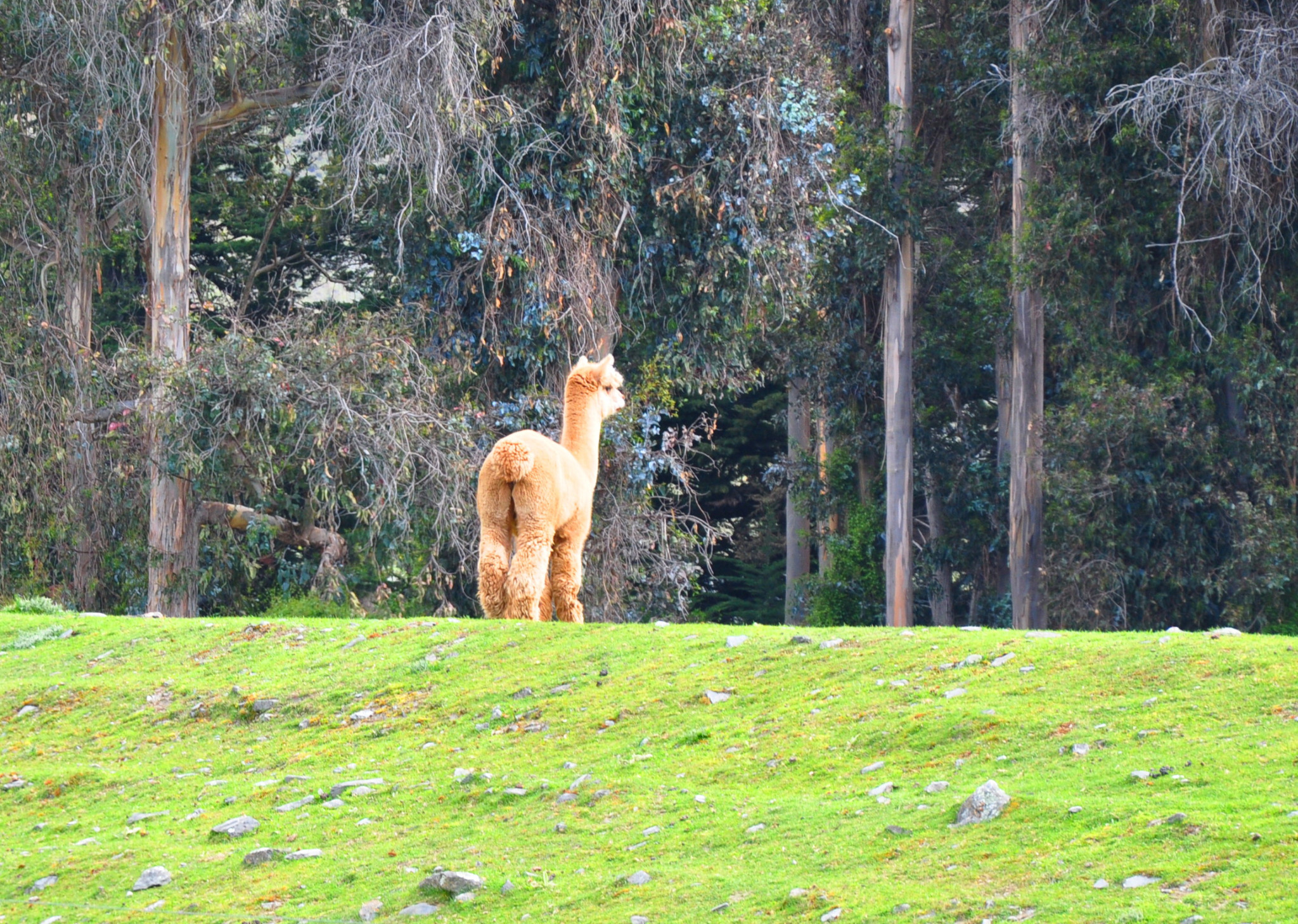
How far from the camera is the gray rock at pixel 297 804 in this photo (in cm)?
919

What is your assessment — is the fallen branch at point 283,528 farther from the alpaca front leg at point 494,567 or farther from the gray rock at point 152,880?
the gray rock at point 152,880

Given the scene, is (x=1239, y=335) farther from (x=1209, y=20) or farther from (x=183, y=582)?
(x=183, y=582)

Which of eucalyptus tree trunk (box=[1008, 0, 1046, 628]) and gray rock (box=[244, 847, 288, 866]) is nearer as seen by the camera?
gray rock (box=[244, 847, 288, 866])

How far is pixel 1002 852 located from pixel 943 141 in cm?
3020

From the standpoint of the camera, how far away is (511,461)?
42.0 feet

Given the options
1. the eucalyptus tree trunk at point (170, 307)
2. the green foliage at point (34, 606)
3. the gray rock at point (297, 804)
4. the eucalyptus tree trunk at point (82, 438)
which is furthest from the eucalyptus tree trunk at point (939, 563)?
the gray rock at point (297, 804)

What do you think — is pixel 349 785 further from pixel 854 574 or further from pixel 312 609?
pixel 854 574

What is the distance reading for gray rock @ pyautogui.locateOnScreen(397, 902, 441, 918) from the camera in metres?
7.38

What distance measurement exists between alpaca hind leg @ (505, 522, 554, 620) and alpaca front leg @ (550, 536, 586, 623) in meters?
0.37

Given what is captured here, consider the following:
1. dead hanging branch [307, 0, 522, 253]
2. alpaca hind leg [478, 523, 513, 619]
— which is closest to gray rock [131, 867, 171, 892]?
alpaca hind leg [478, 523, 513, 619]

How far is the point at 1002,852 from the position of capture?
7094 millimetres

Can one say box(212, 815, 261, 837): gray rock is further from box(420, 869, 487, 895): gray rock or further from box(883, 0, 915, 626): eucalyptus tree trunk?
box(883, 0, 915, 626): eucalyptus tree trunk

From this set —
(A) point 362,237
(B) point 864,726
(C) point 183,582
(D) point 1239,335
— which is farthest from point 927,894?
(A) point 362,237

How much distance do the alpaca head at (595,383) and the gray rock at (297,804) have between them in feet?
19.1
